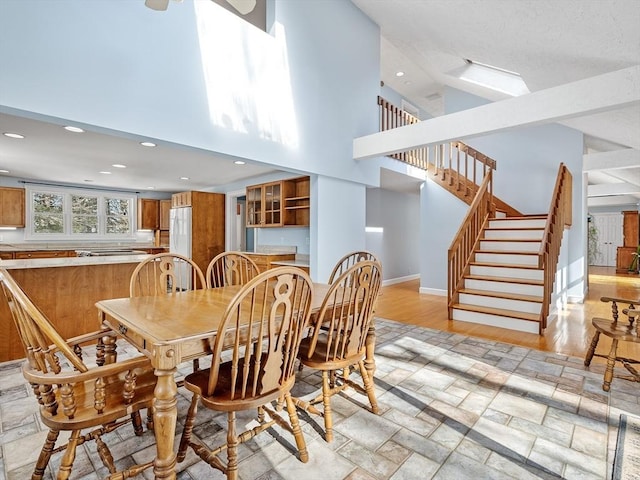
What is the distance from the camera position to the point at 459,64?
5824 millimetres

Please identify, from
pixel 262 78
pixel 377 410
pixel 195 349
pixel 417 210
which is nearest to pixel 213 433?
pixel 195 349

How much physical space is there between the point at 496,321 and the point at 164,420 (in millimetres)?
4060

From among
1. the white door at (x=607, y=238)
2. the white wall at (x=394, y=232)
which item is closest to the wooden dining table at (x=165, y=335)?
the white wall at (x=394, y=232)

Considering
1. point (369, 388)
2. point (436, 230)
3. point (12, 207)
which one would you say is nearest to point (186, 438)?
point (369, 388)

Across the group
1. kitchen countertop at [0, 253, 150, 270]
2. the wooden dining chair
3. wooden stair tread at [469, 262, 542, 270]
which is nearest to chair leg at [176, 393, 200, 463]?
the wooden dining chair

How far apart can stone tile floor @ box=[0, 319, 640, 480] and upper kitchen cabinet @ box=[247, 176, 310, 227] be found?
305 cm

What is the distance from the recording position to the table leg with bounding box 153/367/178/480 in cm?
131

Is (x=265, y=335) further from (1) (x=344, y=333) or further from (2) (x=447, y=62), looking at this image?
(2) (x=447, y=62)

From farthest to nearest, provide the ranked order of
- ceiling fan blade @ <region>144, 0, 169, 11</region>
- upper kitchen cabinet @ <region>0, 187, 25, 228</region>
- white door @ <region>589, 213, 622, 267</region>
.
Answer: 1. white door @ <region>589, 213, 622, 267</region>
2. upper kitchen cabinet @ <region>0, 187, 25, 228</region>
3. ceiling fan blade @ <region>144, 0, 169, 11</region>

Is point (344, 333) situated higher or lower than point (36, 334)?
lower

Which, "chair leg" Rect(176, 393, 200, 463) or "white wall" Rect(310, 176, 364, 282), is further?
"white wall" Rect(310, 176, 364, 282)

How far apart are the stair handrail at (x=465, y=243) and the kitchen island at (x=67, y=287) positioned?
12.6ft

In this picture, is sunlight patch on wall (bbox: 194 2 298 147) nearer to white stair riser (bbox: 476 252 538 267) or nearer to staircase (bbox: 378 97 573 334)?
staircase (bbox: 378 97 573 334)

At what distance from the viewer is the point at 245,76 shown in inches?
140
